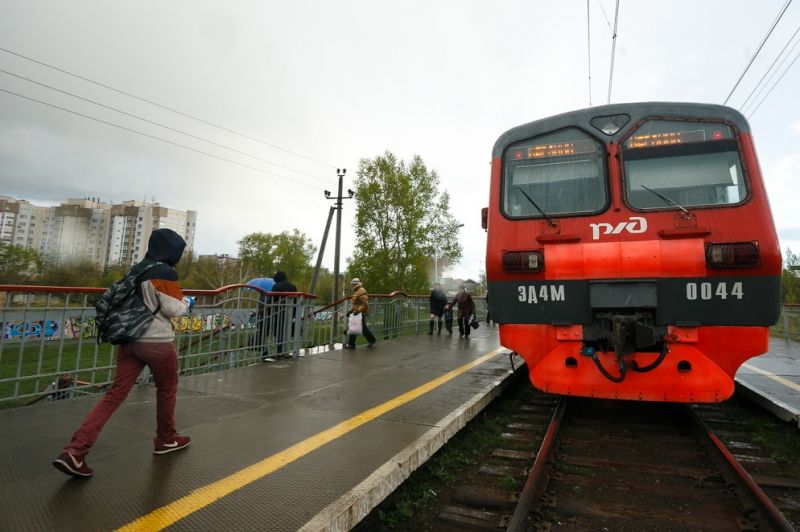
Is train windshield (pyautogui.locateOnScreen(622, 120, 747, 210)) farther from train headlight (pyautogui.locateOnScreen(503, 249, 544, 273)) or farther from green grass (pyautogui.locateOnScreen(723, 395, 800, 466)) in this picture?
green grass (pyautogui.locateOnScreen(723, 395, 800, 466))

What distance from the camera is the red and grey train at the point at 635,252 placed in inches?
168

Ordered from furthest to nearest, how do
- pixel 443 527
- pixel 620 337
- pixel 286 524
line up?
pixel 620 337 < pixel 443 527 < pixel 286 524

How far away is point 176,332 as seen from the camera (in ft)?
19.4

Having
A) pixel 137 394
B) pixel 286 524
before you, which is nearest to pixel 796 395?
pixel 286 524

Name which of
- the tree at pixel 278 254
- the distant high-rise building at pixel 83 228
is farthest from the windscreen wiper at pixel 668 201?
the tree at pixel 278 254

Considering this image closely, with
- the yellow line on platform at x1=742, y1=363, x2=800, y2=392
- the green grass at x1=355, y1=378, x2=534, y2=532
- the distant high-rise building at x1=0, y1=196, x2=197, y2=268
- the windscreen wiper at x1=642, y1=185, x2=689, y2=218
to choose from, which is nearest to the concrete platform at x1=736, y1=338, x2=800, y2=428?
the yellow line on platform at x1=742, y1=363, x2=800, y2=392

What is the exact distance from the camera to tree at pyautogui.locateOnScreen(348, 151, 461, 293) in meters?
36.4

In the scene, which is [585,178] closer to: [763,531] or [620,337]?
[620,337]

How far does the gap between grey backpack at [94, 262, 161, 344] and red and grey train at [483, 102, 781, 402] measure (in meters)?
3.62

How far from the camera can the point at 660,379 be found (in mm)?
4348

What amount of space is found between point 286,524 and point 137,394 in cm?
340

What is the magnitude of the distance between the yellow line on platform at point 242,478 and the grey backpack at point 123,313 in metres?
1.15

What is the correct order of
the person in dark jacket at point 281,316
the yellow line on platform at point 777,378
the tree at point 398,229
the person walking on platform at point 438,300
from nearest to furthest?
the yellow line on platform at point 777,378
the person in dark jacket at point 281,316
the person walking on platform at point 438,300
the tree at point 398,229

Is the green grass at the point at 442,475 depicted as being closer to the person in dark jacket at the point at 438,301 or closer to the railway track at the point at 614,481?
the railway track at the point at 614,481
